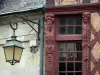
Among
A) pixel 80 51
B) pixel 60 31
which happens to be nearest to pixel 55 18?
pixel 60 31

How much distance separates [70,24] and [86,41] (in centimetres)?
73

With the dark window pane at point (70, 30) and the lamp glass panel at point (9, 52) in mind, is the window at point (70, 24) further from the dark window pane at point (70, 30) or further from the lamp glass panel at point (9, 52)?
the lamp glass panel at point (9, 52)

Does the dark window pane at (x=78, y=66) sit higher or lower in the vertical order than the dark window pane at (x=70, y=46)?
lower

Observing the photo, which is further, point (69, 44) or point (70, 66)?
point (69, 44)

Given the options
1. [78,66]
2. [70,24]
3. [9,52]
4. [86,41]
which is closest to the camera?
[9,52]

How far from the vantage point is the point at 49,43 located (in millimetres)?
10812

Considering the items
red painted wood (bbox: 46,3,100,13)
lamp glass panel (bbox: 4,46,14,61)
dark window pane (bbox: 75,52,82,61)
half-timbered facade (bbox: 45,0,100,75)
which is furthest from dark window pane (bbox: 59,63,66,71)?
lamp glass panel (bbox: 4,46,14,61)

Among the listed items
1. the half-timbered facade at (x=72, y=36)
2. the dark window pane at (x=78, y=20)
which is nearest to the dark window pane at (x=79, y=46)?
the half-timbered facade at (x=72, y=36)

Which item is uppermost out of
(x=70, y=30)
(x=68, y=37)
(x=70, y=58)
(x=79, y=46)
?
(x=70, y=30)

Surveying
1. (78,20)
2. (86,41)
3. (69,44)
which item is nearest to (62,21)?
(78,20)

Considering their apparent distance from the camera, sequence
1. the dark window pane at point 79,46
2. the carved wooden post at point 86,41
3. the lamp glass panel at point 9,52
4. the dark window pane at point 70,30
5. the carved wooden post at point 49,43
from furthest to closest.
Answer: the dark window pane at point 70,30
the dark window pane at point 79,46
the carved wooden post at point 49,43
the carved wooden post at point 86,41
the lamp glass panel at point 9,52

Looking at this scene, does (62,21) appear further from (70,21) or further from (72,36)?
(72,36)

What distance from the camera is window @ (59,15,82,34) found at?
10883 millimetres

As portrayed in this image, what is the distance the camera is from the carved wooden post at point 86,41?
34.2ft
